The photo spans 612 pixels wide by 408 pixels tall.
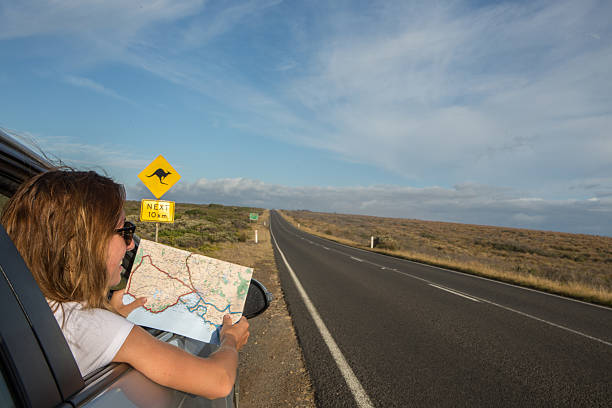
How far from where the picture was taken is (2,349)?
0.74m

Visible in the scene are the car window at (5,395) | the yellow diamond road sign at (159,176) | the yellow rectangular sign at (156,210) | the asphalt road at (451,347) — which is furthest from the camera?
the yellow diamond road sign at (159,176)

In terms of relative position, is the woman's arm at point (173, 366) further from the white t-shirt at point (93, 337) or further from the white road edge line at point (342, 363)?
the white road edge line at point (342, 363)

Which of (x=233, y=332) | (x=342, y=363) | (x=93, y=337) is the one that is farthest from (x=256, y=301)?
(x=342, y=363)

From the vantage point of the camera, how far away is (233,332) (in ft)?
4.65

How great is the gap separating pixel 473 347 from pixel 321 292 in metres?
4.10

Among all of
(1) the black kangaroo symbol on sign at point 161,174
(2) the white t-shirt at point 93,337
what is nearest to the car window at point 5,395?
(2) the white t-shirt at point 93,337

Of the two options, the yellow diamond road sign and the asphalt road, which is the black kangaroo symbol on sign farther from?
the asphalt road

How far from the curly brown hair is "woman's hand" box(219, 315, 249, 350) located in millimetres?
467

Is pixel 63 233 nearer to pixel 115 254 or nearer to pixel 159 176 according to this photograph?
pixel 115 254

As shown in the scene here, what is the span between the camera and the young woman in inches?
40.9

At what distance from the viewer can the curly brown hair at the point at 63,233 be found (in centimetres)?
105

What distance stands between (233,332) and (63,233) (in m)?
0.74

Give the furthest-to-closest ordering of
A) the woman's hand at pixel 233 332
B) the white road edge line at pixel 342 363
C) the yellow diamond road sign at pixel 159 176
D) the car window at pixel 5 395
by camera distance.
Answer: the yellow diamond road sign at pixel 159 176
the white road edge line at pixel 342 363
the woman's hand at pixel 233 332
the car window at pixel 5 395

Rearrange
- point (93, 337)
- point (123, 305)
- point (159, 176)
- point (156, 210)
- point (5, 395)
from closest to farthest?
point (5, 395)
point (93, 337)
point (123, 305)
point (156, 210)
point (159, 176)
